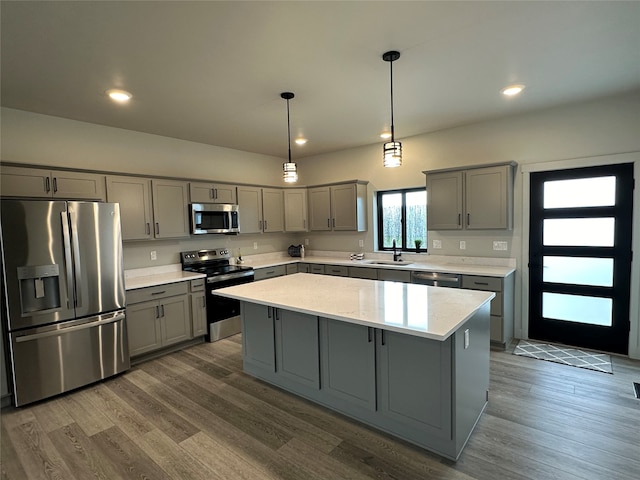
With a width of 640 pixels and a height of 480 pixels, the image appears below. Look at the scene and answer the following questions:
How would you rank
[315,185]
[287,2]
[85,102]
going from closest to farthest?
[287,2], [85,102], [315,185]

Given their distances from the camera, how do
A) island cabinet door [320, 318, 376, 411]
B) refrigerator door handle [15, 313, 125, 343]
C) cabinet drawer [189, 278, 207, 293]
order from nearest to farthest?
island cabinet door [320, 318, 376, 411] < refrigerator door handle [15, 313, 125, 343] < cabinet drawer [189, 278, 207, 293]

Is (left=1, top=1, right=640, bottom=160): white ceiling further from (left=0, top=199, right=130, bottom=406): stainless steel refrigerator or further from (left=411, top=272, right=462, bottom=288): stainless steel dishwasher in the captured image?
(left=411, top=272, right=462, bottom=288): stainless steel dishwasher

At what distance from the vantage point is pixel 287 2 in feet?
6.00

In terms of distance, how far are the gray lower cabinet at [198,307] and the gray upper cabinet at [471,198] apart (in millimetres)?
3184

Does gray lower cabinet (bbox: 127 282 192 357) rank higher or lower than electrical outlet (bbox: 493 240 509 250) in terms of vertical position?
lower

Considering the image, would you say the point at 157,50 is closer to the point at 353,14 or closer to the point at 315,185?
the point at 353,14

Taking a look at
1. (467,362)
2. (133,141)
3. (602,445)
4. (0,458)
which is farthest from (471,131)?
(0,458)

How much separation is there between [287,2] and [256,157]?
4038 mm

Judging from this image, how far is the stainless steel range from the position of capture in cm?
430

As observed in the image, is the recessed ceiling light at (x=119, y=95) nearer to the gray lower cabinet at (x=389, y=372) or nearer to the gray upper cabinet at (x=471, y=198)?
the gray lower cabinet at (x=389, y=372)

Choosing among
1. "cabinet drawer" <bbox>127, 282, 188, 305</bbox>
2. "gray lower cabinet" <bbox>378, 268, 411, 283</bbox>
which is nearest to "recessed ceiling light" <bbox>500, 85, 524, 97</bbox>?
"gray lower cabinet" <bbox>378, 268, 411, 283</bbox>

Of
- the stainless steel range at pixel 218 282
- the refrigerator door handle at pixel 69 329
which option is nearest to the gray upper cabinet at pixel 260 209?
the stainless steel range at pixel 218 282

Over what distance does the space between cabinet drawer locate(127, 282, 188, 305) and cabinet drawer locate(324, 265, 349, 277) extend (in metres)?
2.16

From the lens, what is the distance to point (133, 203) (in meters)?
→ 3.88
